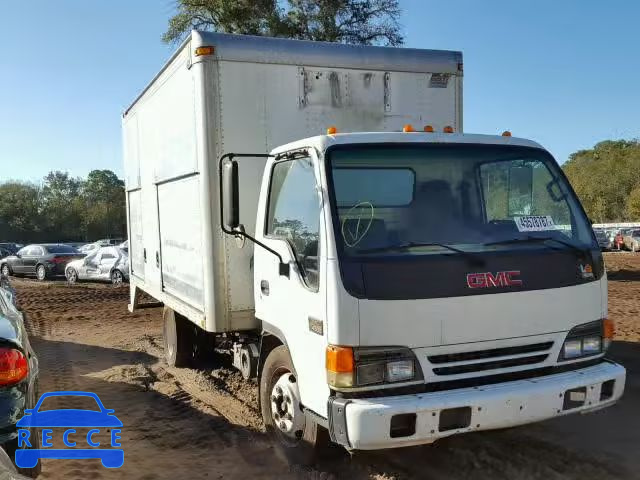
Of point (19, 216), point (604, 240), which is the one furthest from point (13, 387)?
point (19, 216)

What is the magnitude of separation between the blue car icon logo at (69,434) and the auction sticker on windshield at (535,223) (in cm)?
339

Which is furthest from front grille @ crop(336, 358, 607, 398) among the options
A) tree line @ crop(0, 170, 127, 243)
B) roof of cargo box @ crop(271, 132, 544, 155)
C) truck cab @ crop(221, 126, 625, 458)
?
tree line @ crop(0, 170, 127, 243)

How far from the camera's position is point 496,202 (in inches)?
172

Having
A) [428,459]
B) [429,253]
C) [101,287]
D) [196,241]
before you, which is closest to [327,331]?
[429,253]

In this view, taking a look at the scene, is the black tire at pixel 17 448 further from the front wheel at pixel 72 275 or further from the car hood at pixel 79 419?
the front wheel at pixel 72 275

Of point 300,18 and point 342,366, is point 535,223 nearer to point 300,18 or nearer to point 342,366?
point 342,366

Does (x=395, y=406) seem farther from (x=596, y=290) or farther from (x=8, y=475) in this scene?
(x=8, y=475)

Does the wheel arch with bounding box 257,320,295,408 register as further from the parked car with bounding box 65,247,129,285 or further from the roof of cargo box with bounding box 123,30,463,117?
the parked car with bounding box 65,247,129,285

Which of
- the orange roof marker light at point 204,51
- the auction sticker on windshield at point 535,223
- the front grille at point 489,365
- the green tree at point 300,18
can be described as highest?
the green tree at point 300,18

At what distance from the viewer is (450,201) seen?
4.13m

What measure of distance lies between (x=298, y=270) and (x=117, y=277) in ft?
57.9

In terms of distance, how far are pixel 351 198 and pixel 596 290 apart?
5.93ft

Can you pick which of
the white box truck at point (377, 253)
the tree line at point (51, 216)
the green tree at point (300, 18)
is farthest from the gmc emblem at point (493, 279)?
the tree line at point (51, 216)

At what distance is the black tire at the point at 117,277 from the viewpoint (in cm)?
2020
